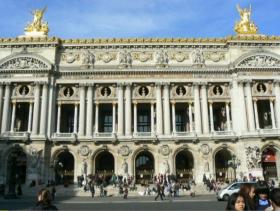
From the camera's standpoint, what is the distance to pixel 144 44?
5000cm

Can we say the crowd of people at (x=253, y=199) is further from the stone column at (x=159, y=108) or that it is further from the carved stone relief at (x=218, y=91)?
the carved stone relief at (x=218, y=91)

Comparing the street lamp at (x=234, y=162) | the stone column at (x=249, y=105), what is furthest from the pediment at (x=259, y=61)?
the street lamp at (x=234, y=162)

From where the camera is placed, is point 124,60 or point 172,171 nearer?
point 172,171

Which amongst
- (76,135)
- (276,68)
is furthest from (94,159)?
(276,68)

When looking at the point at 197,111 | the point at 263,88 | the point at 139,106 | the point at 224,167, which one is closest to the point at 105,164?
the point at 139,106

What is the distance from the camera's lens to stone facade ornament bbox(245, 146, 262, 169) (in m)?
44.0

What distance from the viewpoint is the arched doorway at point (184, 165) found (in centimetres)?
4653

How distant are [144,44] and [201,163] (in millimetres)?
17348

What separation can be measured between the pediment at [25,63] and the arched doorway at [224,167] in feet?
81.0

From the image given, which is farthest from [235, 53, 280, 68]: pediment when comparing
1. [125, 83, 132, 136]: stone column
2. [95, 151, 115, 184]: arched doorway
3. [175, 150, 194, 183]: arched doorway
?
[95, 151, 115, 184]: arched doorway

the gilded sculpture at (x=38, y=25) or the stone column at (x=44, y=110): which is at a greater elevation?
the gilded sculpture at (x=38, y=25)

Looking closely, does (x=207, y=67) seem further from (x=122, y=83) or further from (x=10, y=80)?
(x=10, y=80)

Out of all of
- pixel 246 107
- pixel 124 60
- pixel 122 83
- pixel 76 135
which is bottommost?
pixel 76 135

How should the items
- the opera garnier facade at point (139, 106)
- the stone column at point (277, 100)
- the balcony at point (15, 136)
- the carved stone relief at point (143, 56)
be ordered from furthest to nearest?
1. the carved stone relief at point (143, 56)
2. the stone column at point (277, 100)
3. the opera garnier facade at point (139, 106)
4. the balcony at point (15, 136)
